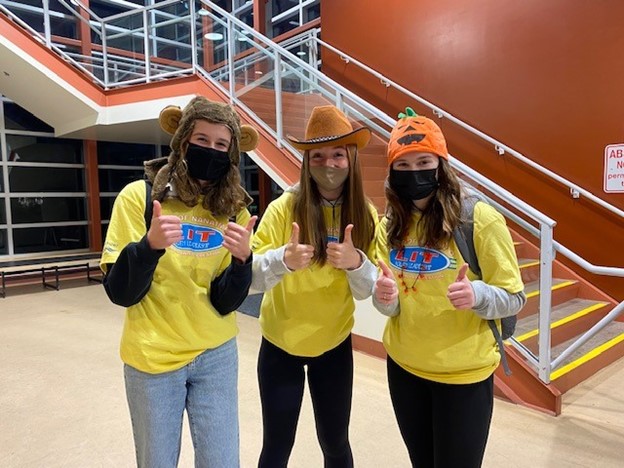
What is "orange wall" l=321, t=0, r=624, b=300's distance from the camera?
420 cm

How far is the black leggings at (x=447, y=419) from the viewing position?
132 centimetres

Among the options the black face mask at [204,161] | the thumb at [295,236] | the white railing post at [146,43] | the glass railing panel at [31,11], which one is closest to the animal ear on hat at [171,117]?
the black face mask at [204,161]

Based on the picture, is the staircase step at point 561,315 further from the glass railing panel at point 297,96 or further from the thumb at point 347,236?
the glass railing panel at point 297,96

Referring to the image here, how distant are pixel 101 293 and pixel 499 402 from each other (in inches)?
223

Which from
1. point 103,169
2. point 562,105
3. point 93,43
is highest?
point 93,43

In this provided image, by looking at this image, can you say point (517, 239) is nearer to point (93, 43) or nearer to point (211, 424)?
point (211, 424)

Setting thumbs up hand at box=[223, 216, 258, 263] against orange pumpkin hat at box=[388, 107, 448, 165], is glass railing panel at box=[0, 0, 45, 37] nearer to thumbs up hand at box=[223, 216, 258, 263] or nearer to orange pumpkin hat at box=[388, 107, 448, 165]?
thumbs up hand at box=[223, 216, 258, 263]

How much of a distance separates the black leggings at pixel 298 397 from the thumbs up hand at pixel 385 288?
0.36m

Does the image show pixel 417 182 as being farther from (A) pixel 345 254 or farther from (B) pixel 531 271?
(B) pixel 531 271

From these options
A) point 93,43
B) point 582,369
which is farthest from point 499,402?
point 93,43

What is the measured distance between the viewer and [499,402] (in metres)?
2.94

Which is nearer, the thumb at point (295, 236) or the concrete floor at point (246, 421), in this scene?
the thumb at point (295, 236)

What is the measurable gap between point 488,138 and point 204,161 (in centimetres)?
428

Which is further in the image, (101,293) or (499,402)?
(101,293)
